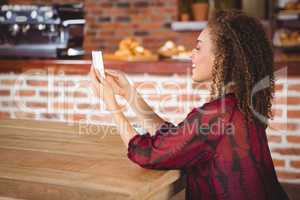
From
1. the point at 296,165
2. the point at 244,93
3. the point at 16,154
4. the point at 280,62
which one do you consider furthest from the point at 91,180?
the point at 296,165

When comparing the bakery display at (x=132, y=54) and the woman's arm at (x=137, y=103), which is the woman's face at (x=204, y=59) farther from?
the bakery display at (x=132, y=54)

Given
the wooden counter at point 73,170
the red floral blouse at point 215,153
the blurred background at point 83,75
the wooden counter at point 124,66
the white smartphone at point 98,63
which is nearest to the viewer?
the wooden counter at point 73,170

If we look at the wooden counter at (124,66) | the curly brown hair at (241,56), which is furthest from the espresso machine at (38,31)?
the curly brown hair at (241,56)

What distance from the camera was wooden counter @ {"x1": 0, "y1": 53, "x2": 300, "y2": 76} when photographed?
272 cm

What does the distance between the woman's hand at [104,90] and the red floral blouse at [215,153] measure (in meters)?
0.17

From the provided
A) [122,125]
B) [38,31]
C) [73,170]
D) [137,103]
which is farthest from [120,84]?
[38,31]

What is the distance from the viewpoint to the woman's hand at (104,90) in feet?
5.16

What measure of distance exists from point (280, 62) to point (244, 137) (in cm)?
139

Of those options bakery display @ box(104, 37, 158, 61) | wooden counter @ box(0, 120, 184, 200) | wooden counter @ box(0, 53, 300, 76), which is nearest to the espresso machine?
wooden counter @ box(0, 53, 300, 76)

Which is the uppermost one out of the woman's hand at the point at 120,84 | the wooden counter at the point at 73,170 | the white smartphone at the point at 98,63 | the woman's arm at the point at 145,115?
the white smartphone at the point at 98,63

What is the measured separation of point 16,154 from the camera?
5.22 feet

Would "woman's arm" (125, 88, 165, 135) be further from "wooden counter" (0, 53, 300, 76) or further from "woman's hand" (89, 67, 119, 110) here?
"wooden counter" (0, 53, 300, 76)

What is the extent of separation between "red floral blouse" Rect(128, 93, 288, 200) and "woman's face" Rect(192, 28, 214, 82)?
11 centimetres

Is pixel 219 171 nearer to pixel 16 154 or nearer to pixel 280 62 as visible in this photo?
pixel 16 154
